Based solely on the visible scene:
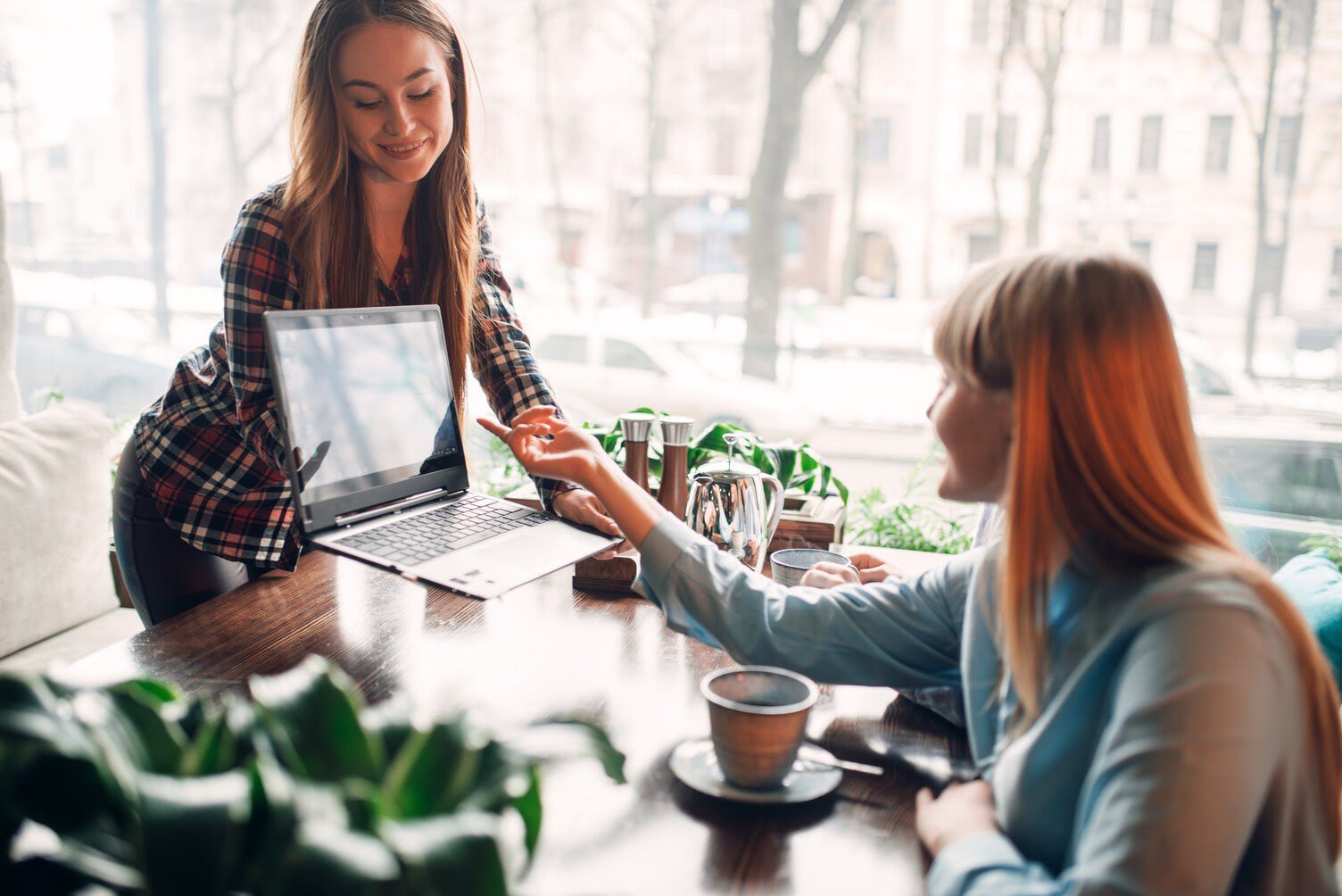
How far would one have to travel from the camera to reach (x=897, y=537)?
112 inches

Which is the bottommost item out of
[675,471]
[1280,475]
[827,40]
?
[1280,475]

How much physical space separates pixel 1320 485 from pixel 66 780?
308 cm

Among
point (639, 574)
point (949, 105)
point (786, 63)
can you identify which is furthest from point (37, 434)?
point (949, 105)

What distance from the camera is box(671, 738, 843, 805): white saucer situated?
0.86 meters

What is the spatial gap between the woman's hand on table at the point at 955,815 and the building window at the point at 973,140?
102 inches

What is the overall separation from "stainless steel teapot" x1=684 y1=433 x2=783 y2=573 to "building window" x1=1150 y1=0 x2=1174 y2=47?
2.27m

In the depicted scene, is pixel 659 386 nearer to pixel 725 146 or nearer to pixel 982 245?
pixel 725 146

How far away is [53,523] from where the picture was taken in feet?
6.18

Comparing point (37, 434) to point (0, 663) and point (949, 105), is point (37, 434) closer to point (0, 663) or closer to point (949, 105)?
→ point (0, 663)

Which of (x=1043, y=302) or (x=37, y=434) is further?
(x=37, y=434)

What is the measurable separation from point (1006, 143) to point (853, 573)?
223cm

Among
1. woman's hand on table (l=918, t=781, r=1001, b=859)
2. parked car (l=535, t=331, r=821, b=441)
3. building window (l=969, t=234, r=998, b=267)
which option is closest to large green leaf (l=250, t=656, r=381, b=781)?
woman's hand on table (l=918, t=781, r=1001, b=859)

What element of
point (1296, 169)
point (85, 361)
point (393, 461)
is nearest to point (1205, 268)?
point (1296, 169)

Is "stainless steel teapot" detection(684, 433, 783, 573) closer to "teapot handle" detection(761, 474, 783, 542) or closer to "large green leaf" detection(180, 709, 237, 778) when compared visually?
"teapot handle" detection(761, 474, 783, 542)
